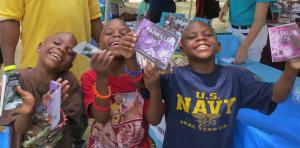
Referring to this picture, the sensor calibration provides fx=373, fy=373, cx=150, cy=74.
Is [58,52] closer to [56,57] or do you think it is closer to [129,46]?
[56,57]

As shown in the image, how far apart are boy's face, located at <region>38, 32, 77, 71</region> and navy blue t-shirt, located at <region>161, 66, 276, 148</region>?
0.45 meters

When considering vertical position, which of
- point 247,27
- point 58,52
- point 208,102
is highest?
point 58,52

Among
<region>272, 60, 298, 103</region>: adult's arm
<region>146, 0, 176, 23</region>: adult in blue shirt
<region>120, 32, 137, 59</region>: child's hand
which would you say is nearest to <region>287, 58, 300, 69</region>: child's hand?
<region>272, 60, 298, 103</region>: adult's arm

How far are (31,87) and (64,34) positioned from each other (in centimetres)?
30

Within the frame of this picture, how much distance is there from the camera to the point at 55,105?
1.47m

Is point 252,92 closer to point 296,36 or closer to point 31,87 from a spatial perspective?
point 296,36

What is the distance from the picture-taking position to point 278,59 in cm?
152

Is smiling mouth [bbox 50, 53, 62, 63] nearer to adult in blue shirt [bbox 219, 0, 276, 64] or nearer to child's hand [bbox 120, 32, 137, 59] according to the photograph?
child's hand [bbox 120, 32, 137, 59]

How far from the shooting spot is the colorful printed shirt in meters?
1.79

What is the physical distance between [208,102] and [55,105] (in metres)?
0.67

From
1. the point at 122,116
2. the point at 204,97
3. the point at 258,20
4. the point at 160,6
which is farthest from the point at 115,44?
the point at 160,6

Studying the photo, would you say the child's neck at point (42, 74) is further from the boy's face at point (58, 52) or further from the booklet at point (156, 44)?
the booklet at point (156, 44)

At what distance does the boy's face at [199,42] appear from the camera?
1.73m

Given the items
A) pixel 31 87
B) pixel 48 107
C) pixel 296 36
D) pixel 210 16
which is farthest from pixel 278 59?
pixel 210 16
